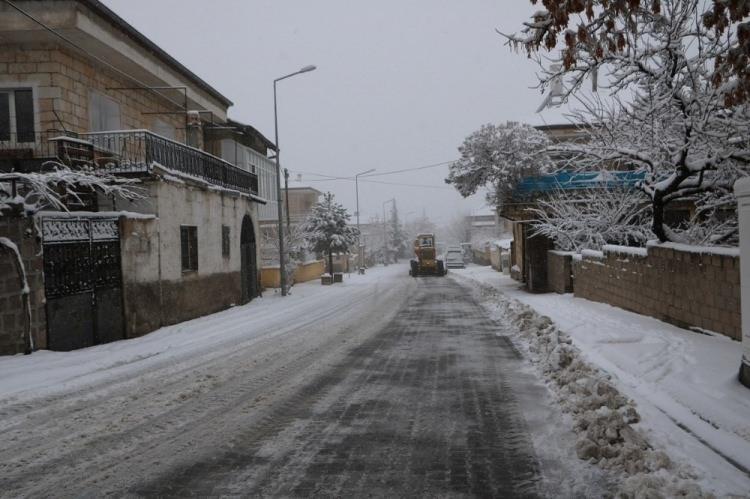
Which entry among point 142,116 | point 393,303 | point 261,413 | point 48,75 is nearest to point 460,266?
point 393,303

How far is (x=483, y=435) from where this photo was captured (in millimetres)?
5301

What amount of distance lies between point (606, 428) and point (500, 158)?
17771mm

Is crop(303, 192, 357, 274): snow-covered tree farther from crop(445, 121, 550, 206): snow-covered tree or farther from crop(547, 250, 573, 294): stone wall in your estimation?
crop(547, 250, 573, 294): stone wall

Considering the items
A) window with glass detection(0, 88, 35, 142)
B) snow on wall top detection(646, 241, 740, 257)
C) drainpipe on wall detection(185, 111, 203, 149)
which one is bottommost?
snow on wall top detection(646, 241, 740, 257)

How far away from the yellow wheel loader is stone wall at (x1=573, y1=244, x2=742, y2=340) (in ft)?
83.8

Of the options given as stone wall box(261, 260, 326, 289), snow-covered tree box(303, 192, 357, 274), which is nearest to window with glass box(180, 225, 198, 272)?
stone wall box(261, 260, 326, 289)

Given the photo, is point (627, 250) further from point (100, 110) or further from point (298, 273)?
point (298, 273)

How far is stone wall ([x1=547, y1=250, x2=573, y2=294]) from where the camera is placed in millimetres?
19891

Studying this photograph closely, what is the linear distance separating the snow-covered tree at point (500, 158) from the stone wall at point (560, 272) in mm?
3168

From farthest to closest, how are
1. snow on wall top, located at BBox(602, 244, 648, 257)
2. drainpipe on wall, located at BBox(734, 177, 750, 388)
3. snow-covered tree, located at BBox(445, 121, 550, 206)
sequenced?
snow-covered tree, located at BBox(445, 121, 550, 206) < snow on wall top, located at BBox(602, 244, 648, 257) < drainpipe on wall, located at BBox(734, 177, 750, 388)

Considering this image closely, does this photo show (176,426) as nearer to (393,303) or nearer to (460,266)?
(393,303)

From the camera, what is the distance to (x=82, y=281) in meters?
11.5

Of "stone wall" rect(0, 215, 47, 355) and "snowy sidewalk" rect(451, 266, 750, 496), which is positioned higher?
"stone wall" rect(0, 215, 47, 355)

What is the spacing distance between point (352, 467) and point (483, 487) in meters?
1.04
